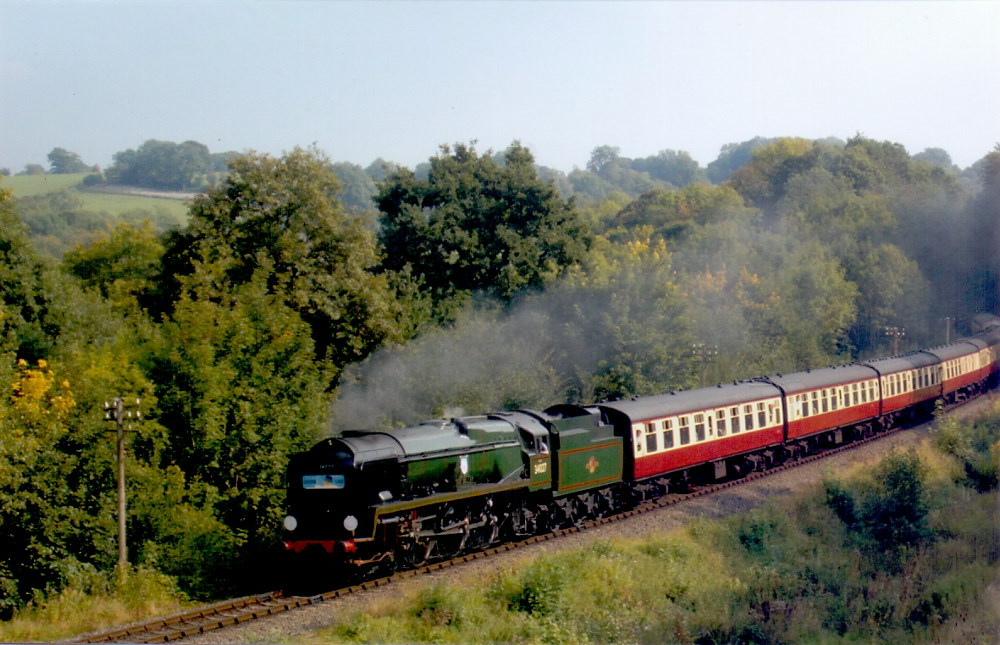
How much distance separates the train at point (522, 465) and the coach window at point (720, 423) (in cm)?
5

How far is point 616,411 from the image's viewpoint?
63.3 feet

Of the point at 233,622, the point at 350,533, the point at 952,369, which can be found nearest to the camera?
the point at 233,622

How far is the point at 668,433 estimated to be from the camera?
2012 centimetres

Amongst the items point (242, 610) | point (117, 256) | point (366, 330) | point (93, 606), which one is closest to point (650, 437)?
point (242, 610)

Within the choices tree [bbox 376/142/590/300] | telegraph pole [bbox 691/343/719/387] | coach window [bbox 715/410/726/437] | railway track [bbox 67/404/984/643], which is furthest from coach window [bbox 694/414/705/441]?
tree [bbox 376/142/590/300]

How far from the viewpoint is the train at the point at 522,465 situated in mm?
14523

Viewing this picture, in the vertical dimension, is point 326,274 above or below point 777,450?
above

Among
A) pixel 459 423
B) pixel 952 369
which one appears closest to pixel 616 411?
pixel 459 423

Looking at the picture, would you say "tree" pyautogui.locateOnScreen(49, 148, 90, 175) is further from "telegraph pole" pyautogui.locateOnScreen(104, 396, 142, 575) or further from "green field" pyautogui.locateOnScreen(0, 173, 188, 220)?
"telegraph pole" pyautogui.locateOnScreen(104, 396, 142, 575)

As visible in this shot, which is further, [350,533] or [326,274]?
[326,274]

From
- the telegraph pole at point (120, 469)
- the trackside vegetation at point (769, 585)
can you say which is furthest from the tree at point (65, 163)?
the trackside vegetation at point (769, 585)

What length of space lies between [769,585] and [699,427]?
605 centimetres

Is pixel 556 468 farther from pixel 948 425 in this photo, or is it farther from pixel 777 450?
pixel 948 425

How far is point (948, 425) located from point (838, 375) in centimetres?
347
